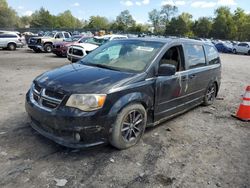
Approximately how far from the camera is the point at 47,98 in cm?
383

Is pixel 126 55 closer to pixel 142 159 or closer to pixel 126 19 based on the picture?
pixel 142 159

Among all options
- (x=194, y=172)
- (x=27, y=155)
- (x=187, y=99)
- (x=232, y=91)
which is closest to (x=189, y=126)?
(x=187, y=99)

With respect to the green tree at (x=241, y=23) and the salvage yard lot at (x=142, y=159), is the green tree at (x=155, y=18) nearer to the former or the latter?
the green tree at (x=241, y=23)

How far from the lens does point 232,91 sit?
903cm

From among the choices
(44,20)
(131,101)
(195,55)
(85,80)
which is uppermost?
(44,20)

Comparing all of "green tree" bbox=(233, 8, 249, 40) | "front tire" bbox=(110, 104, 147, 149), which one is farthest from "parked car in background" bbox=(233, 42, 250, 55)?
"green tree" bbox=(233, 8, 249, 40)

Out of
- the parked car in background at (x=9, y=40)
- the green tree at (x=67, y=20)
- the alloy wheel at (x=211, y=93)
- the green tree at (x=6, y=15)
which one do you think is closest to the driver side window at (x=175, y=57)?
the alloy wheel at (x=211, y=93)

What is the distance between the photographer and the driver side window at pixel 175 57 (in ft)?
16.0

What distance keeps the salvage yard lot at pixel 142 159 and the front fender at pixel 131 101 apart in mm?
672

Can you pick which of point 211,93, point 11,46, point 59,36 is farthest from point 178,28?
point 211,93

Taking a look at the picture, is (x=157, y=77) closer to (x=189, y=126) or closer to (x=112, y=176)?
(x=189, y=126)

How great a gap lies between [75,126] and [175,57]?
2.54 m

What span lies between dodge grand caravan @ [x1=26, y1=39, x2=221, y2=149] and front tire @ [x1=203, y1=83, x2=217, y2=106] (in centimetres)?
107

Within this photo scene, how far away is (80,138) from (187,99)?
2.75m
